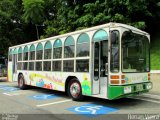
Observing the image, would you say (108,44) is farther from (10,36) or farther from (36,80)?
(10,36)

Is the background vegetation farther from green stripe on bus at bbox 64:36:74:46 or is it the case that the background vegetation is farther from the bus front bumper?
the bus front bumper

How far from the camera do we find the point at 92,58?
10.1 m

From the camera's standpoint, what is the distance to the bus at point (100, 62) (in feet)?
30.0

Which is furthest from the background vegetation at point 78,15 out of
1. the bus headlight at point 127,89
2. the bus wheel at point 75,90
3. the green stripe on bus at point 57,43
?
the bus headlight at point 127,89

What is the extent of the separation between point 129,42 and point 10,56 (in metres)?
10.7

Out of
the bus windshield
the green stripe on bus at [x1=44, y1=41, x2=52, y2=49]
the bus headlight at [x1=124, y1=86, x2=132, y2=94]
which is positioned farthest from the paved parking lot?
the green stripe on bus at [x1=44, y1=41, x2=52, y2=49]

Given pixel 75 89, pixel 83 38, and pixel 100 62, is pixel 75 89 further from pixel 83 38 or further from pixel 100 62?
pixel 83 38

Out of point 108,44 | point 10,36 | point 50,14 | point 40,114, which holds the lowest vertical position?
point 40,114

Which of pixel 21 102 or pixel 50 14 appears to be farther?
pixel 50 14

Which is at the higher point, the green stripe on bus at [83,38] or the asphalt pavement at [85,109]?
the green stripe on bus at [83,38]

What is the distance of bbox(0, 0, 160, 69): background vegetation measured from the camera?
735 inches

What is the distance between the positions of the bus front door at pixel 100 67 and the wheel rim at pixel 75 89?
930 mm

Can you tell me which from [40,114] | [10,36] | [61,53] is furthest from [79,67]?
[10,36]

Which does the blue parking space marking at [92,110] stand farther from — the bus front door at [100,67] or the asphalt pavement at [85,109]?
the bus front door at [100,67]
